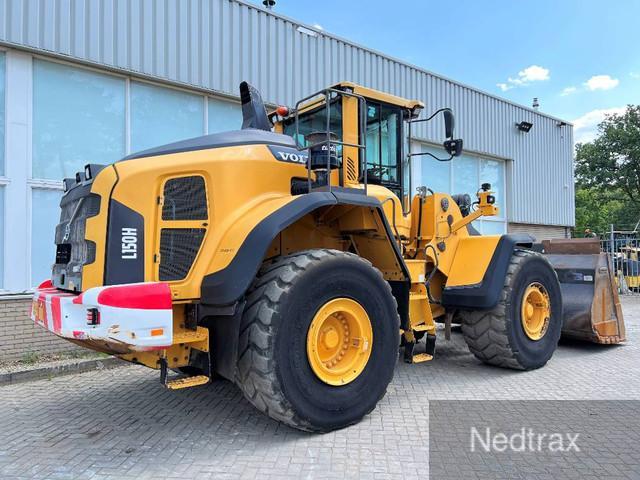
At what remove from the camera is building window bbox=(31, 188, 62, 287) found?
270 inches

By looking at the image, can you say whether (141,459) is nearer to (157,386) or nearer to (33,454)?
(33,454)

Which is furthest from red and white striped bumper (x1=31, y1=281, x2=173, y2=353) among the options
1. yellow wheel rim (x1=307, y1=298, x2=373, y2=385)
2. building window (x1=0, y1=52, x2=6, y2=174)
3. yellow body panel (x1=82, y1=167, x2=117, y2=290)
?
building window (x1=0, y1=52, x2=6, y2=174)

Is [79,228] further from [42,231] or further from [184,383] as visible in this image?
[42,231]

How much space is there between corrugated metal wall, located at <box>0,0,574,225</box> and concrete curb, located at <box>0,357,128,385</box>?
13.7 ft

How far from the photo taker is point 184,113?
8.38 meters

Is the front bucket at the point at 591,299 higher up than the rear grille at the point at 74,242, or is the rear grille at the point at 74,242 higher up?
the rear grille at the point at 74,242

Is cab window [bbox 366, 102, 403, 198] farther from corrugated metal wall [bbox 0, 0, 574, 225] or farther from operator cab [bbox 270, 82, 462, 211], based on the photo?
corrugated metal wall [bbox 0, 0, 574, 225]

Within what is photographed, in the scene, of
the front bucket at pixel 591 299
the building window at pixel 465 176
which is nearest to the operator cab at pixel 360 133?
the front bucket at pixel 591 299

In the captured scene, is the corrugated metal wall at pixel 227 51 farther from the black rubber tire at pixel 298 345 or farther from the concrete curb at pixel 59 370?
the black rubber tire at pixel 298 345

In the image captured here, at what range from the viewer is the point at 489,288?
5781 mm

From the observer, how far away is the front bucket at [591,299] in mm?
7320

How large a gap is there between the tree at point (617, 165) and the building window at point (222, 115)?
2616 cm

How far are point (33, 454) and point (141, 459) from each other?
875 mm

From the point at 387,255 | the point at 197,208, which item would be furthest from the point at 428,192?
the point at 197,208
